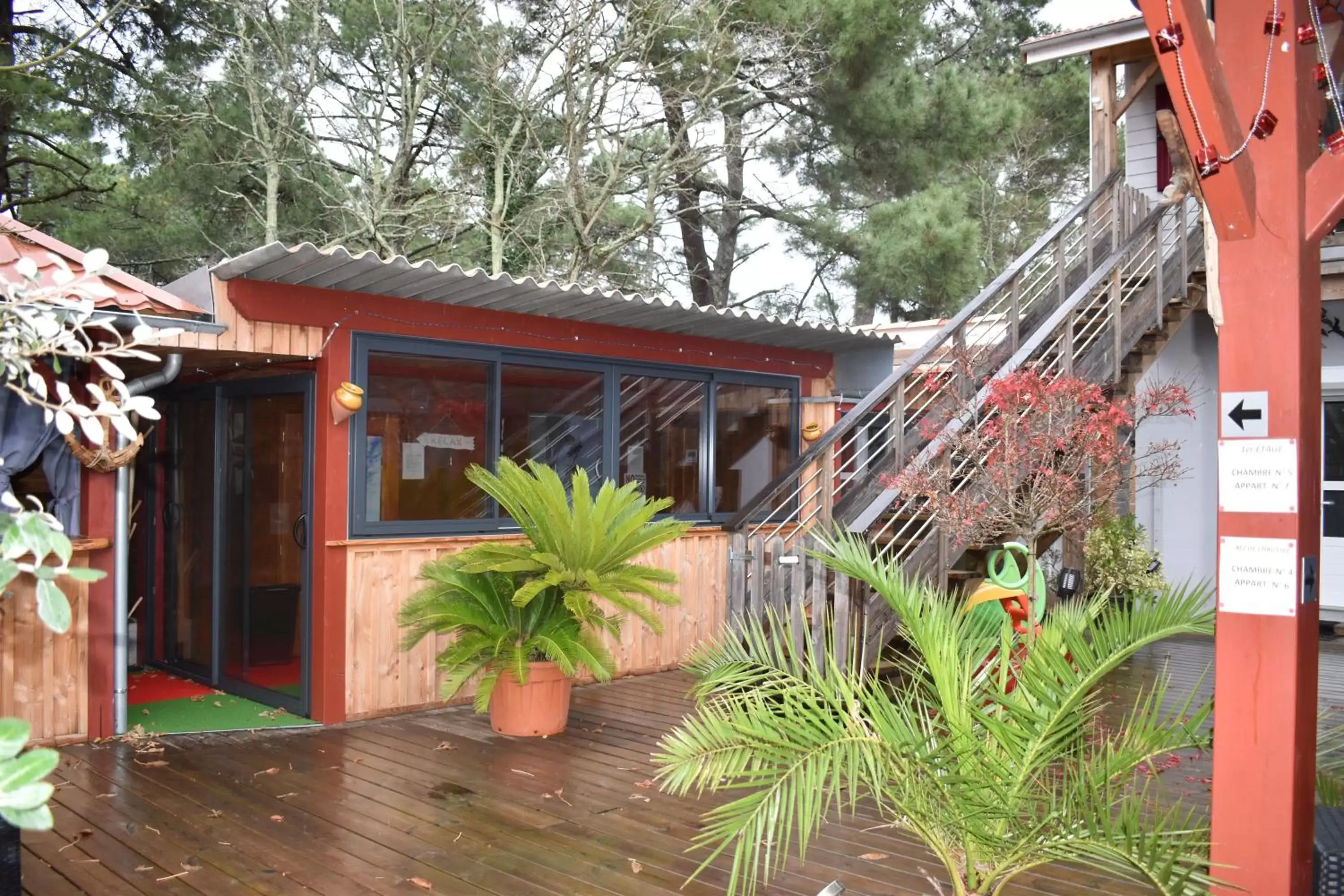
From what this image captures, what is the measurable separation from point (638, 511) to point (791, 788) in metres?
2.99

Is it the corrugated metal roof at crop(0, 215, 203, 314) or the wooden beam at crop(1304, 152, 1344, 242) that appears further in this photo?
the corrugated metal roof at crop(0, 215, 203, 314)

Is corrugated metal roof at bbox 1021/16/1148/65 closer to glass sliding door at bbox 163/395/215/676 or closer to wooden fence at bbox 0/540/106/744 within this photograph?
glass sliding door at bbox 163/395/215/676

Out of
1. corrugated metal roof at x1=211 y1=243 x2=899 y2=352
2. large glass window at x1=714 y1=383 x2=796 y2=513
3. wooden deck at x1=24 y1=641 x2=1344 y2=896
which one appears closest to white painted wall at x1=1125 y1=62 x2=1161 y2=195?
corrugated metal roof at x1=211 y1=243 x2=899 y2=352

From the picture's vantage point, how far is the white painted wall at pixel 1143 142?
406 inches

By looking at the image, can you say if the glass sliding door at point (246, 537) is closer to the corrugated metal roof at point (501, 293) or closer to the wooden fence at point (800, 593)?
the corrugated metal roof at point (501, 293)

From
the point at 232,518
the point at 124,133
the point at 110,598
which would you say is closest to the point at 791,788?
the point at 110,598

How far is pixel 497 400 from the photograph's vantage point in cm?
644

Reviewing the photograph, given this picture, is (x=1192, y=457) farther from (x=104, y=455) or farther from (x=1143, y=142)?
(x=104, y=455)

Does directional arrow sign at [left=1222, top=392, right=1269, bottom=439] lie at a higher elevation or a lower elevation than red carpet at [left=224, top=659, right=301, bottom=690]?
higher

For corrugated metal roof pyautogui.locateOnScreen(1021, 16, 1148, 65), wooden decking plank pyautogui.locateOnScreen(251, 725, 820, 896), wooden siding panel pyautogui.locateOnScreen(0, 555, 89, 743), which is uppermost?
corrugated metal roof pyautogui.locateOnScreen(1021, 16, 1148, 65)

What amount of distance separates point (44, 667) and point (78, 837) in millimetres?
1448

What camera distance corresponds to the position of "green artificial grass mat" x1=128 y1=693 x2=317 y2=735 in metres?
5.58

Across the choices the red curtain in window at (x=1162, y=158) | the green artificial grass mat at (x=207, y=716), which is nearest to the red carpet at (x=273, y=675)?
the green artificial grass mat at (x=207, y=716)

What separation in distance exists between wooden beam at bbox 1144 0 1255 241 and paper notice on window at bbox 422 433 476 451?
4361 millimetres
